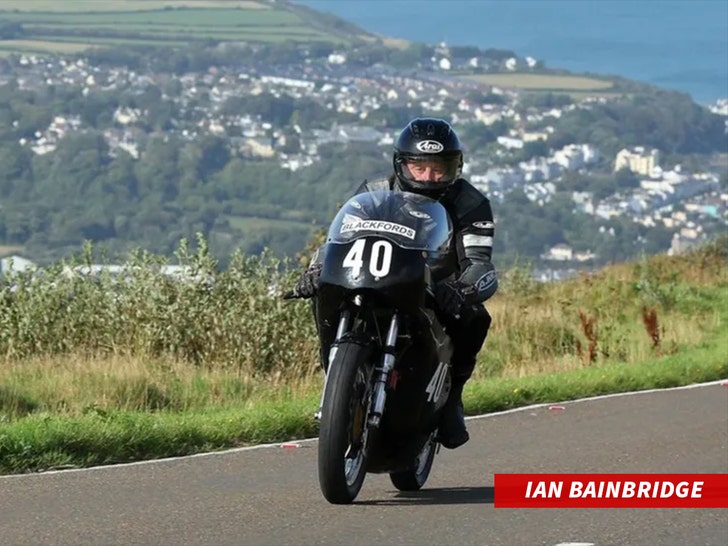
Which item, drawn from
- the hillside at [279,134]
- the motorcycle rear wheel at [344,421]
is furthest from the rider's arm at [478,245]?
the hillside at [279,134]

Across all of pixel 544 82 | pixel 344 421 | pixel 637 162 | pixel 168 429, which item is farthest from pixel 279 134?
pixel 344 421

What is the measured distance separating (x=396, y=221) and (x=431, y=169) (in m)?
0.67

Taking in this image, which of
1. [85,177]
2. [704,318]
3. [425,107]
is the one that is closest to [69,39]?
[425,107]

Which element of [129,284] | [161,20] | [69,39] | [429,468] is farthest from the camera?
[161,20]

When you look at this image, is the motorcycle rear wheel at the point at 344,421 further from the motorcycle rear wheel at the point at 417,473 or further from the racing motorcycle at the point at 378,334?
the motorcycle rear wheel at the point at 417,473

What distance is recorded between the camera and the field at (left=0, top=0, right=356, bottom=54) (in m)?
140

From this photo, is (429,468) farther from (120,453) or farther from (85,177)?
(85,177)

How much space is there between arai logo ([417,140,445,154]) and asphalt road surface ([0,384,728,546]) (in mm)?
1666

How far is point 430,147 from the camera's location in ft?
27.3

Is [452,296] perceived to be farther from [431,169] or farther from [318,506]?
[318,506]

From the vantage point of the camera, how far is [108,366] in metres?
13.6

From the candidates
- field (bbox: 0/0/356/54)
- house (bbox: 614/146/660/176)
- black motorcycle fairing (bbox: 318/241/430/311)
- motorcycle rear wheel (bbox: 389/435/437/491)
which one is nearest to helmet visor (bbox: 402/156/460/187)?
black motorcycle fairing (bbox: 318/241/430/311)

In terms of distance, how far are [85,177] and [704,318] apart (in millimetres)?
75125

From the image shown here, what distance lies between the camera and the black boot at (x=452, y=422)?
28.3 feet
